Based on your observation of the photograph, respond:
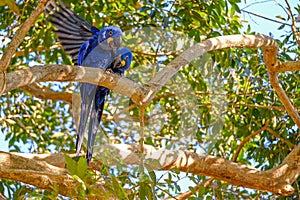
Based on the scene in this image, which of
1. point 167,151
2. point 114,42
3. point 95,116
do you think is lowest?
point 167,151

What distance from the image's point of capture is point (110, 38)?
3.29 meters

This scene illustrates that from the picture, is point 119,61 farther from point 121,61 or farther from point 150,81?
point 150,81

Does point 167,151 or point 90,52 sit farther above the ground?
point 90,52

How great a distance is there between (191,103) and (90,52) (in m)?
0.68

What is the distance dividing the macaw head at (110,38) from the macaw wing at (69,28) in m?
0.12

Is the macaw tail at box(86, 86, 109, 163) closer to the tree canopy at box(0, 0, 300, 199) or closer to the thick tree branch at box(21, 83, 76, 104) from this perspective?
the tree canopy at box(0, 0, 300, 199)

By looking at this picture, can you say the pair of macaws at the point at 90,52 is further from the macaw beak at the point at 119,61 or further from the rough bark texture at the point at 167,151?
the rough bark texture at the point at 167,151

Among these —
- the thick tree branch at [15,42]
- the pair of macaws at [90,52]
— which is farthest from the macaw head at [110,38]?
the thick tree branch at [15,42]

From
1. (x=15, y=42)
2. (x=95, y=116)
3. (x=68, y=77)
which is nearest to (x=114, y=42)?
(x=95, y=116)

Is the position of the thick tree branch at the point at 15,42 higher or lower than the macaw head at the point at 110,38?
lower

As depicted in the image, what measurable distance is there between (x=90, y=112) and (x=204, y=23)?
900 mm

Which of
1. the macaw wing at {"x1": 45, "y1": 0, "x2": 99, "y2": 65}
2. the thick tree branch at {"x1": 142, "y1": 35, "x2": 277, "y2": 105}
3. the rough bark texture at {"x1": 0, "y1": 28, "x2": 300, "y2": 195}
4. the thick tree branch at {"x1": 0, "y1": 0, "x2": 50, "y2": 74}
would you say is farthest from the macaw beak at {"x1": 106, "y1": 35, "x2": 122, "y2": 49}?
the thick tree branch at {"x1": 0, "y1": 0, "x2": 50, "y2": 74}

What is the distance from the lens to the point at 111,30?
3309 millimetres

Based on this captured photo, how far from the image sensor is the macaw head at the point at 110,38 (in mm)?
3273
